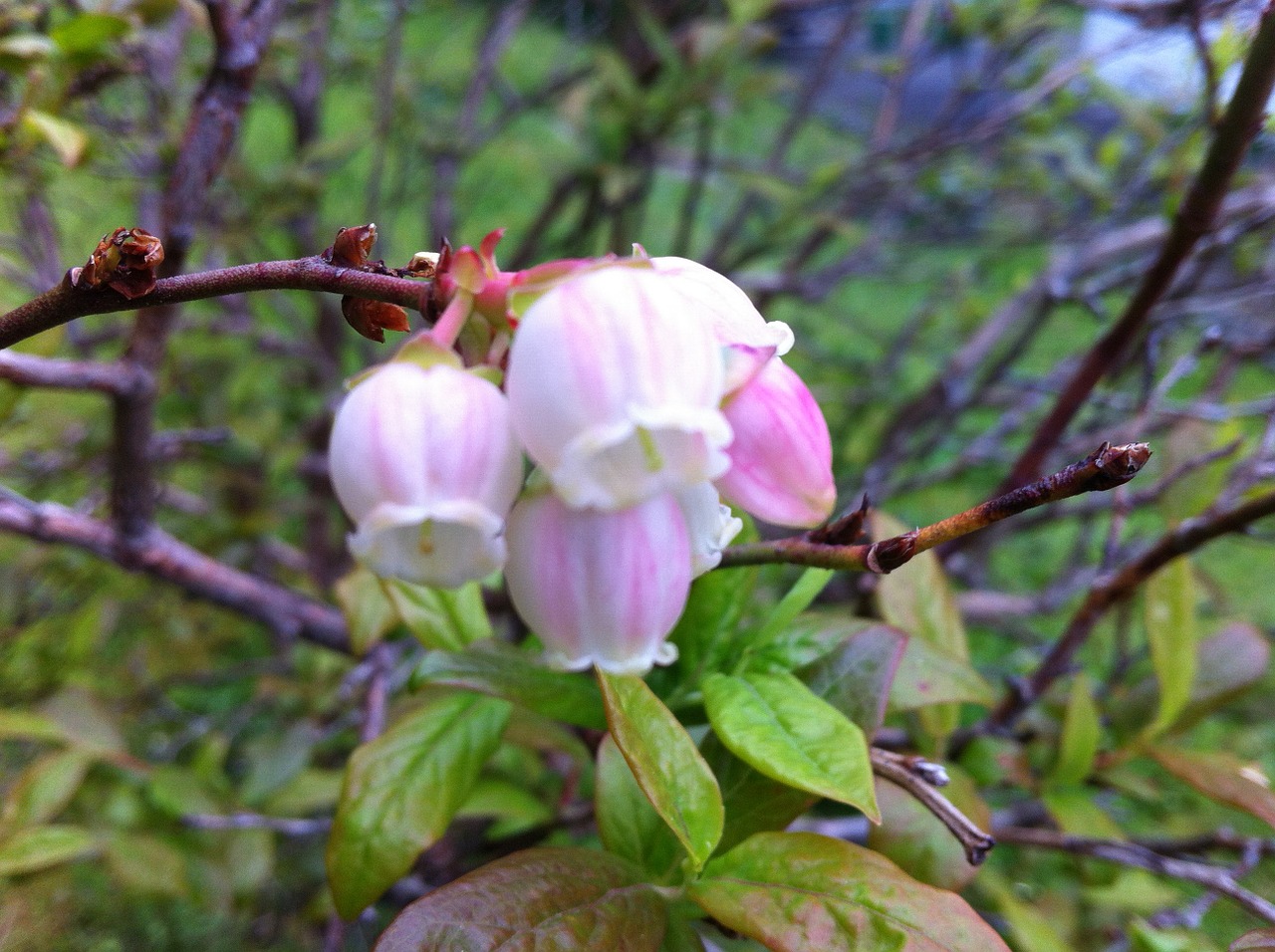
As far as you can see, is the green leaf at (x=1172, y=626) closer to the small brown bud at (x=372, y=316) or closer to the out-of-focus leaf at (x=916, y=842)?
the out-of-focus leaf at (x=916, y=842)

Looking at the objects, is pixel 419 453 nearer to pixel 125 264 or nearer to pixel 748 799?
pixel 125 264

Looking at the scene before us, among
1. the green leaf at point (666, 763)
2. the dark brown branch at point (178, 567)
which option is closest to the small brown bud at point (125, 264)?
the green leaf at point (666, 763)

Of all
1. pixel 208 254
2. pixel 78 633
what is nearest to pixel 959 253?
pixel 208 254

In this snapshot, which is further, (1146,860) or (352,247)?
(1146,860)

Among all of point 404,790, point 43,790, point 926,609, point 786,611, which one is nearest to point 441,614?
point 404,790

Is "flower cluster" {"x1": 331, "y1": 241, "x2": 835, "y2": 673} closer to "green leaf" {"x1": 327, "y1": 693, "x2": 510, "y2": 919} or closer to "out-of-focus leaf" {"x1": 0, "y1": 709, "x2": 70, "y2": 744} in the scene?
"green leaf" {"x1": 327, "y1": 693, "x2": 510, "y2": 919}

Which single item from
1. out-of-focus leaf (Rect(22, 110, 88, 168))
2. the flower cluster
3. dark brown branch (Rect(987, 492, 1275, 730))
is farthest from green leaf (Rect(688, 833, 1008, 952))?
out-of-focus leaf (Rect(22, 110, 88, 168))
